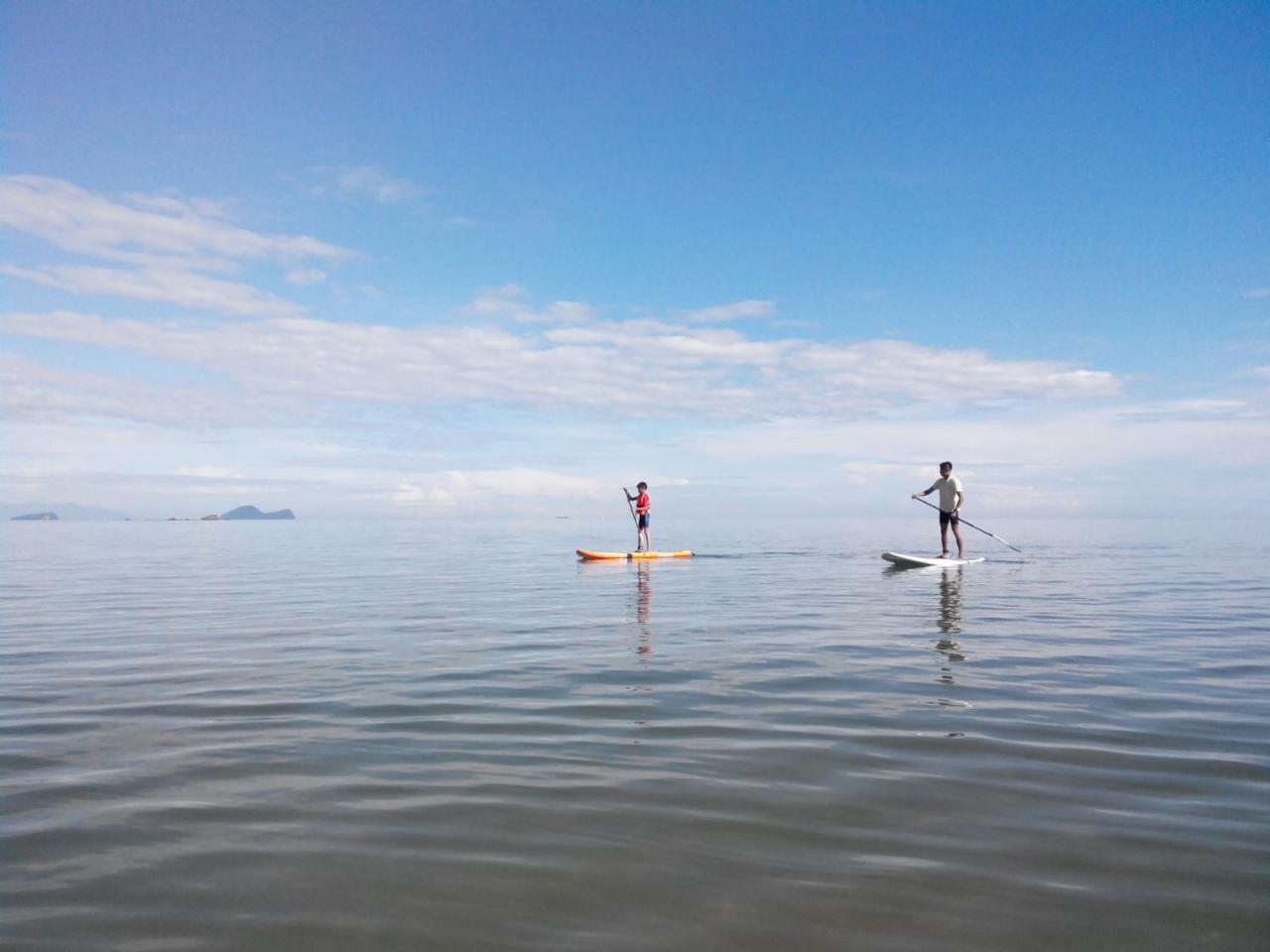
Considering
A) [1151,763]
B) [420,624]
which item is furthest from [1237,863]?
[420,624]

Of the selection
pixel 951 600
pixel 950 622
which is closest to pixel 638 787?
pixel 950 622

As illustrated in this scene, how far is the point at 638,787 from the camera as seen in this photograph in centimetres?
543

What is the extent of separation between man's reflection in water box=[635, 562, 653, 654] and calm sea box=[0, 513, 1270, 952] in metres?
0.24

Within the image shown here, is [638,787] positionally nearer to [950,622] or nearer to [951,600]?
[950,622]

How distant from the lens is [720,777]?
5633 mm

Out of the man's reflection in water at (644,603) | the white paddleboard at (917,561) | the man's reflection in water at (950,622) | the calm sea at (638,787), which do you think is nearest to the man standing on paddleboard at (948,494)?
the white paddleboard at (917,561)

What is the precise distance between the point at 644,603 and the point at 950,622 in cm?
570

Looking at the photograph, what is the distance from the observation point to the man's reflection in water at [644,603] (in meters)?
Answer: 11.3

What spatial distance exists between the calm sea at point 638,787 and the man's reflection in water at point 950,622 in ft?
0.36

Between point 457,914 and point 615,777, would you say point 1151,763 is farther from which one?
point 457,914

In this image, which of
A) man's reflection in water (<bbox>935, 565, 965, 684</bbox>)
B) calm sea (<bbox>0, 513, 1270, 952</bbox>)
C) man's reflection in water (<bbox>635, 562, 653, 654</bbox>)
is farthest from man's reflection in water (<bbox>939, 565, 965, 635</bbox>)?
man's reflection in water (<bbox>635, 562, 653, 654</bbox>)

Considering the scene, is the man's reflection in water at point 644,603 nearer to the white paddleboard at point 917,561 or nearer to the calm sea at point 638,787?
the calm sea at point 638,787

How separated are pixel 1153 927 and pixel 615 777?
3127 millimetres

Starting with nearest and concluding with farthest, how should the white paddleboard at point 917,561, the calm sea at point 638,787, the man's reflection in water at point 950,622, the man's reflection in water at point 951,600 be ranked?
the calm sea at point 638,787, the man's reflection in water at point 950,622, the man's reflection in water at point 951,600, the white paddleboard at point 917,561
